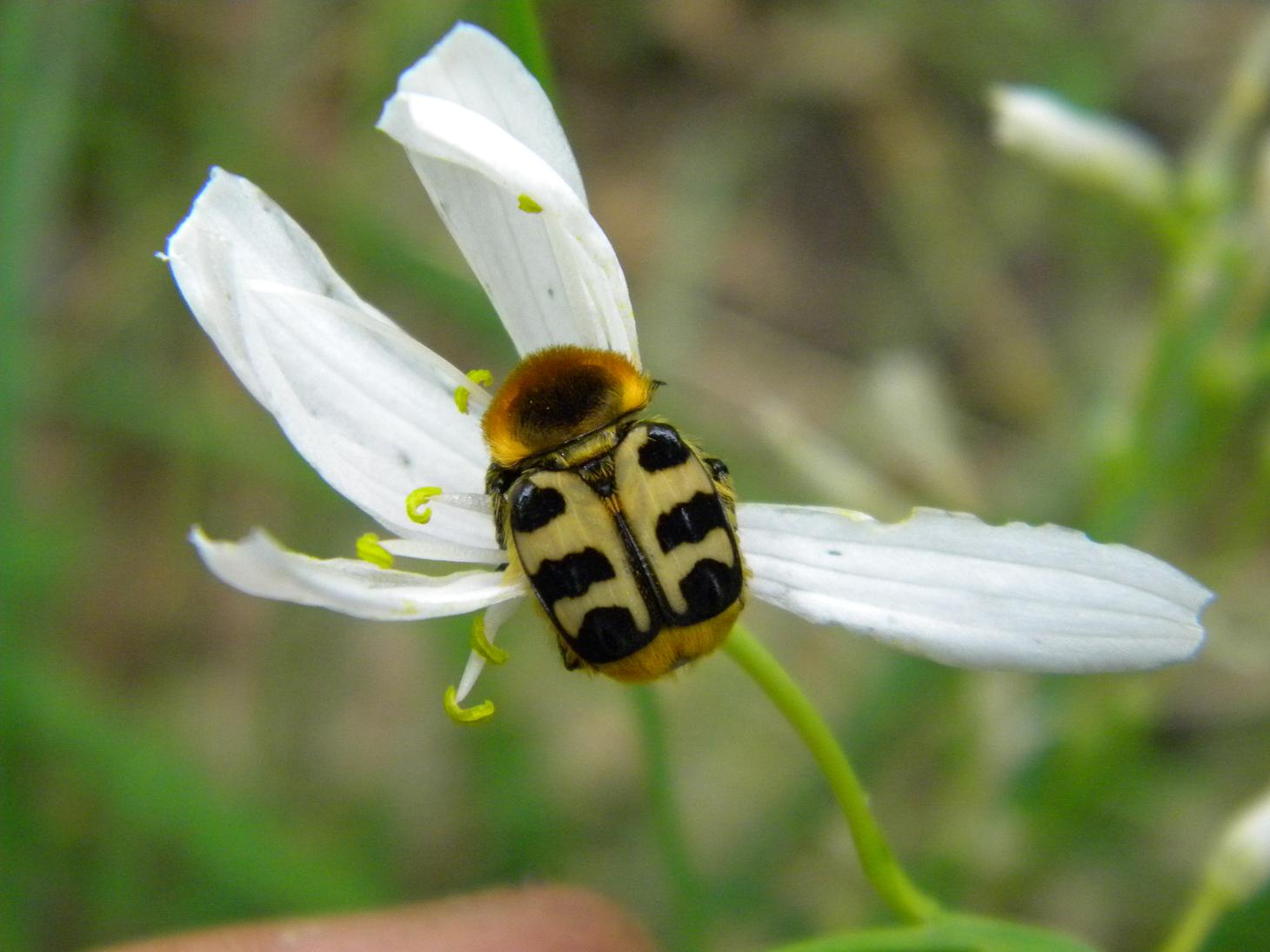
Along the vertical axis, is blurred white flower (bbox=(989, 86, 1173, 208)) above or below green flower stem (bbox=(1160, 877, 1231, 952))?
above

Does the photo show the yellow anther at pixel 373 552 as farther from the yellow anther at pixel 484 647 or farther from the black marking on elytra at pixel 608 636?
the black marking on elytra at pixel 608 636

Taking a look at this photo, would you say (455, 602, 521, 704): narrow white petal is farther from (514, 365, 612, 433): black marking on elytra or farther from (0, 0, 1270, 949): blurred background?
(0, 0, 1270, 949): blurred background

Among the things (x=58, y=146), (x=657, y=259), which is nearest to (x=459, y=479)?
(x=58, y=146)

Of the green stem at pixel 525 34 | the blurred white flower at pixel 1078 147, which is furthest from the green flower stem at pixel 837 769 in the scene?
the blurred white flower at pixel 1078 147

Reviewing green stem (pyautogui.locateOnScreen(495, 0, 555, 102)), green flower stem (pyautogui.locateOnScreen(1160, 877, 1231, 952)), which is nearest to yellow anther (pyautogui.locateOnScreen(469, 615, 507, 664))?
green stem (pyautogui.locateOnScreen(495, 0, 555, 102))

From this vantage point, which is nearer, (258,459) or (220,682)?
(258,459)

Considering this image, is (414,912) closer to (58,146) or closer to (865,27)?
(58,146)
